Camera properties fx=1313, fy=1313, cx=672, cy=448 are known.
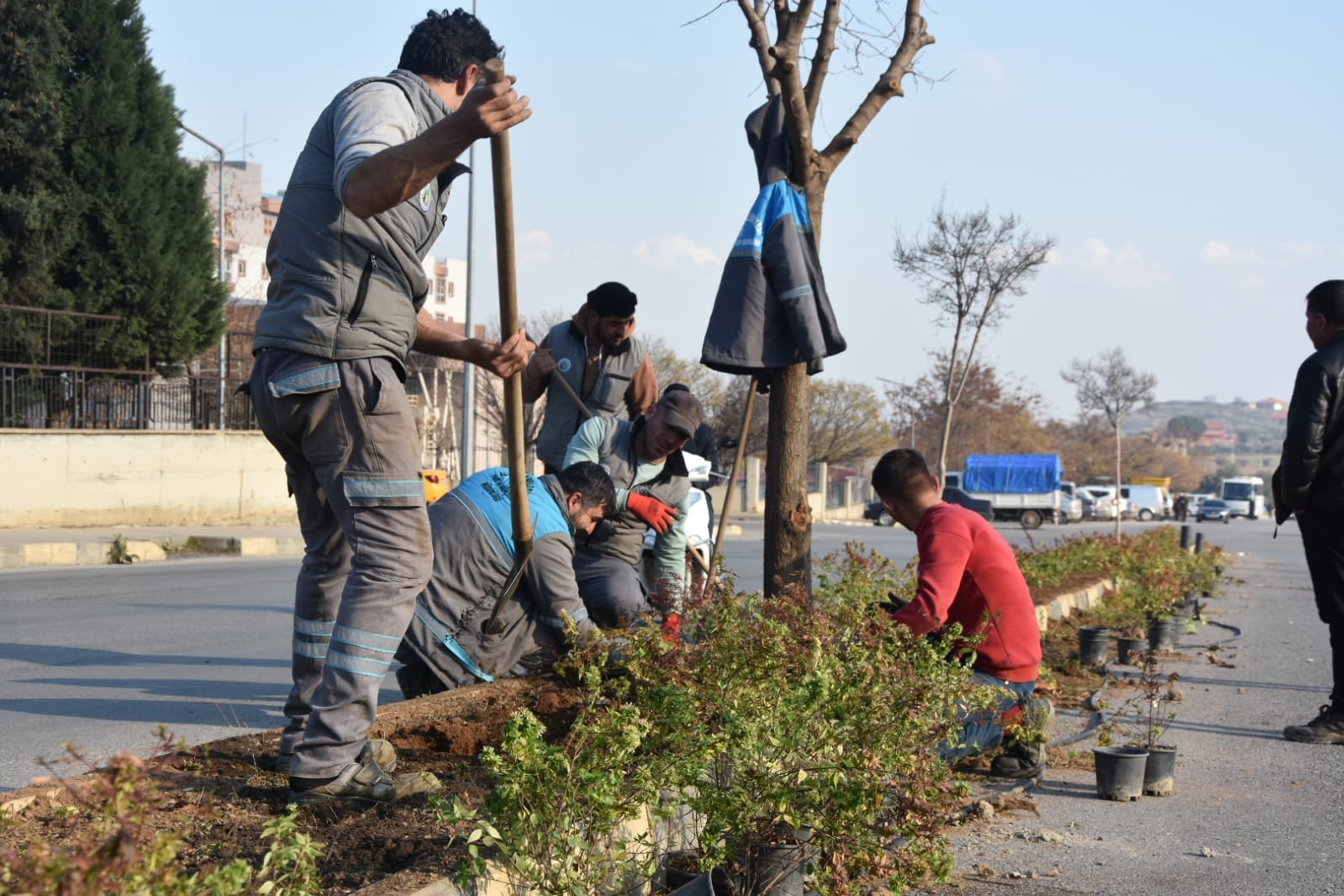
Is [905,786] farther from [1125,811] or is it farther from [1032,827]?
[1125,811]

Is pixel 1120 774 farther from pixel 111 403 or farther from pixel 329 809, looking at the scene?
pixel 111 403

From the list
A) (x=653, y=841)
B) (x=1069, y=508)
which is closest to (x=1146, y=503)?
(x=1069, y=508)

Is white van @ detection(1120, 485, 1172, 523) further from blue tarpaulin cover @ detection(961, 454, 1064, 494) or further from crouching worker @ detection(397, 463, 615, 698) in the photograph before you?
crouching worker @ detection(397, 463, 615, 698)

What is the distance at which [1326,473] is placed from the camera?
21.8 feet

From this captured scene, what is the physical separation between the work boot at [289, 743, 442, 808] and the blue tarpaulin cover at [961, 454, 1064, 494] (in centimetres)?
5537

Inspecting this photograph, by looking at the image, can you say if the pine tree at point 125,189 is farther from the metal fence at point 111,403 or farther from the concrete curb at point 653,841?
the concrete curb at point 653,841

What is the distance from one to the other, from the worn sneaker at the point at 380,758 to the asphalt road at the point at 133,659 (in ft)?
1.04

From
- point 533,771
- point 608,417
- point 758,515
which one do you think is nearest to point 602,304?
point 608,417

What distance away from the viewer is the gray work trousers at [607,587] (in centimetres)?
632

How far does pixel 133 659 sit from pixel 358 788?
540 centimetres

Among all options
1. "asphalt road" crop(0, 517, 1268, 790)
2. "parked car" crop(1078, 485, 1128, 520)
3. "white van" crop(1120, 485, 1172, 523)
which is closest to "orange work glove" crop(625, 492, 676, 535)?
"asphalt road" crop(0, 517, 1268, 790)

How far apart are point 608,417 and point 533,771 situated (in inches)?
170

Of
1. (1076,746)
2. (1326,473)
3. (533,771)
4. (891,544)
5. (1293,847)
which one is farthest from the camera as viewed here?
(891,544)

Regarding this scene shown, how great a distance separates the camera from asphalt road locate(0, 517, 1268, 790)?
585 cm
